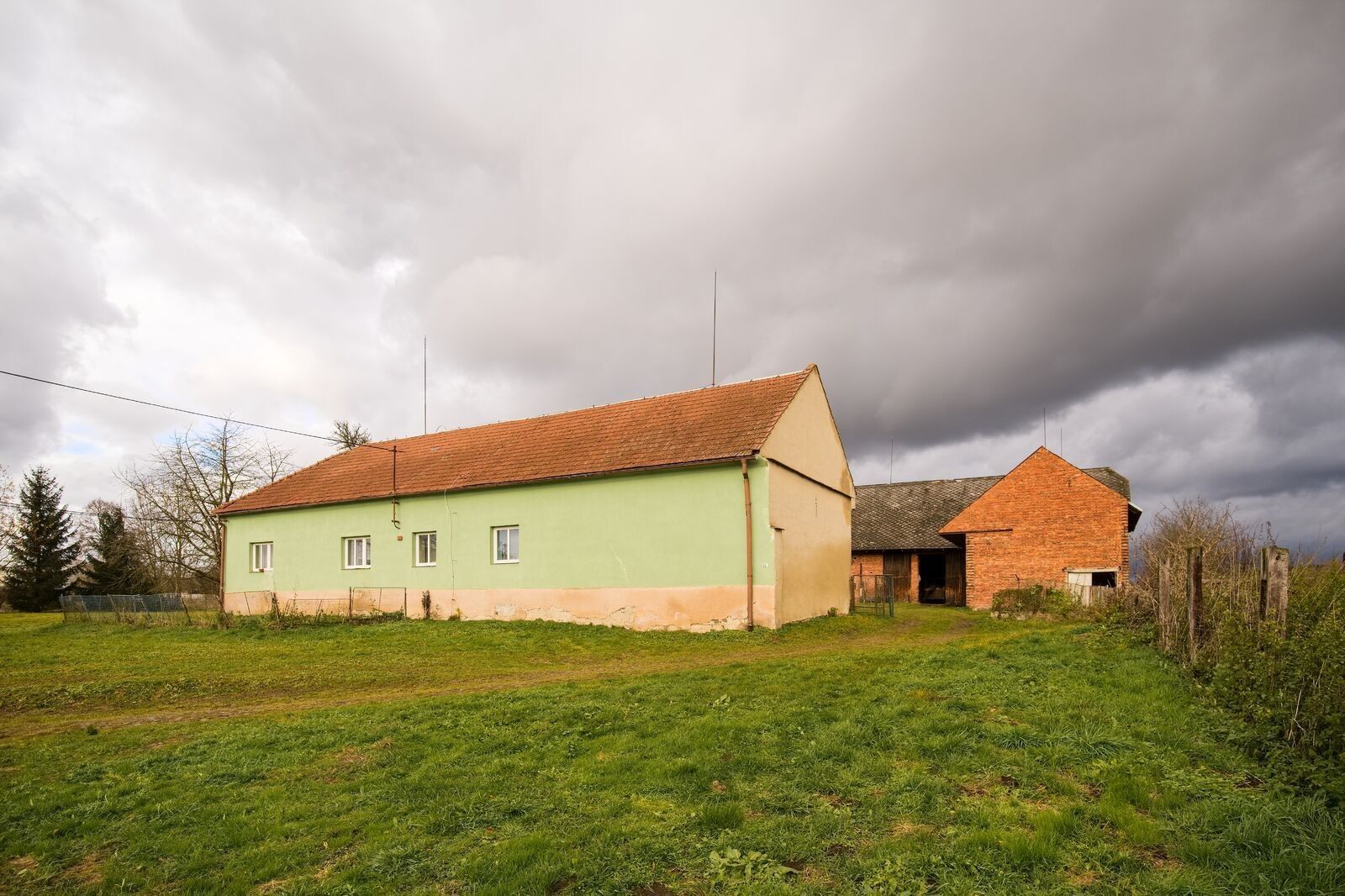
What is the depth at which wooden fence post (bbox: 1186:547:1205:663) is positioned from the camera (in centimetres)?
841

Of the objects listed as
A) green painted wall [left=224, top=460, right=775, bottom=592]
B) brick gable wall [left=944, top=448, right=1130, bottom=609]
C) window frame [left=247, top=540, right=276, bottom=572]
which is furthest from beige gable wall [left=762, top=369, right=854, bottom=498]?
window frame [left=247, top=540, right=276, bottom=572]

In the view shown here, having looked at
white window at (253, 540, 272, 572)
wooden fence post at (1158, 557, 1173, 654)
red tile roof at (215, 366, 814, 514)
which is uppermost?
red tile roof at (215, 366, 814, 514)

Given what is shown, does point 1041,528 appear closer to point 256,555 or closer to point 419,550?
point 419,550

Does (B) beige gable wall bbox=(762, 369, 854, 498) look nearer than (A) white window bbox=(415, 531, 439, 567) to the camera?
Yes

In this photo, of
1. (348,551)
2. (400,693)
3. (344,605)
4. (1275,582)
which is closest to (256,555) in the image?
(348,551)

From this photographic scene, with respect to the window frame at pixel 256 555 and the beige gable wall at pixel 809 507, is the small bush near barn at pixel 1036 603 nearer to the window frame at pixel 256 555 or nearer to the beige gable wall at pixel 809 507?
the beige gable wall at pixel 809 507

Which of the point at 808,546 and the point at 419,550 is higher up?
the point at 808,546

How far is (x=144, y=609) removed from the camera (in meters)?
26.8

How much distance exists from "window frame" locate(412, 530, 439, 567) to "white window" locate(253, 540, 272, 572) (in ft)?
28.1

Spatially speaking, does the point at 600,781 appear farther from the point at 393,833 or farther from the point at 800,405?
the point at 800,405

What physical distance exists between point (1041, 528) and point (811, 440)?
10.7 metres

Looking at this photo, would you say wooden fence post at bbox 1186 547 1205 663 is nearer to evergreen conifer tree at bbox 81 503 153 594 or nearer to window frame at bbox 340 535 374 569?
window frame at bbox 340 535 374 569

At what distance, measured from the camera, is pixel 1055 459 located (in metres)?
25.3

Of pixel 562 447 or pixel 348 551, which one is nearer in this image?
pixel 562 447
